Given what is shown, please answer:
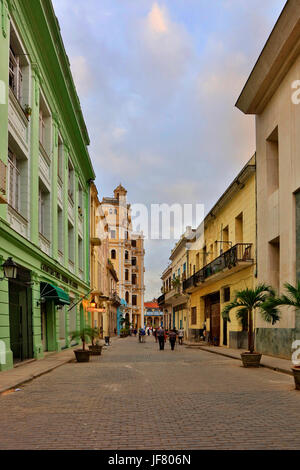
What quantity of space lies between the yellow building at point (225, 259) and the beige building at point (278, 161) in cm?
181

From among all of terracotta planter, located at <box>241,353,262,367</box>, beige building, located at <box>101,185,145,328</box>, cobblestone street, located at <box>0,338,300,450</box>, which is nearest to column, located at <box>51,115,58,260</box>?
cobblestone street, located at <box>0,338,300,450</box>

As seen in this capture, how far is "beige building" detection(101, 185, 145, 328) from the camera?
82375mm

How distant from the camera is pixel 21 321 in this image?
59.6ft

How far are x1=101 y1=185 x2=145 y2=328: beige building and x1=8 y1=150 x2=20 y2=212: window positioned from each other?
59.6m

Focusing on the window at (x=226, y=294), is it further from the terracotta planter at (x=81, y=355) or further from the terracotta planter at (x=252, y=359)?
the terracotta planter at (x=252, y=359)

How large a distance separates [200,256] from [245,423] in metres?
34.1

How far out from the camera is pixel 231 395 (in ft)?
32.9

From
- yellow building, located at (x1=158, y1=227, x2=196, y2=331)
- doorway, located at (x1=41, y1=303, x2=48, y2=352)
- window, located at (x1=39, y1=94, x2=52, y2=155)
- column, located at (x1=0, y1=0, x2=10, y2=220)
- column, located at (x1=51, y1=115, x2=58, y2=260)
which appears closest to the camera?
column, located at (x1=0, y1=0, x2=10, y2=220)

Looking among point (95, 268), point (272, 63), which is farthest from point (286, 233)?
point (95, 268)

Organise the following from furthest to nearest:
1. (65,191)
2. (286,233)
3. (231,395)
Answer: (65,191) → (286,233) → (231,395)

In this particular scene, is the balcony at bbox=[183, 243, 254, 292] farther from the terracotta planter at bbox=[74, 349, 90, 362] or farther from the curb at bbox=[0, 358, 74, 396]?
the curb at bbox=[0, 358, 74, 396]

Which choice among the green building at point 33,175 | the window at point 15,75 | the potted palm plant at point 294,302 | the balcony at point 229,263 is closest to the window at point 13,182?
the green building at point 33,175

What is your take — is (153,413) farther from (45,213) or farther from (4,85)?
(45,213)

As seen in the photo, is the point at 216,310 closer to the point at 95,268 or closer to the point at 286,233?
the point at 95,268
